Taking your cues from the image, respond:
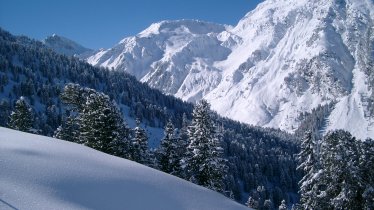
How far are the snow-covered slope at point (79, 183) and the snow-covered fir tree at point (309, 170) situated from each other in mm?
9480

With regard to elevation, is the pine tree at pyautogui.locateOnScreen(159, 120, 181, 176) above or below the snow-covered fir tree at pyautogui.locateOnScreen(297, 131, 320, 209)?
above

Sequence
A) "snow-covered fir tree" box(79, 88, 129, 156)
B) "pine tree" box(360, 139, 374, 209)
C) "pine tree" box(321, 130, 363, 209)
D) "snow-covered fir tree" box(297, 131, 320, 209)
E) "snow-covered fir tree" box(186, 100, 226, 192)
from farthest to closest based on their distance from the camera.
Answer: "snow-covered fir tree" box(79, 88, 129, 156) → "snow-covered fir tree" box(186, 100, 226, 192) → "snow-covered fir tree" box(297, 131, 320, 209) → "pine tree" box(321, 130, 363, 209) → "pine tree" box(360, 139, 374, 209)

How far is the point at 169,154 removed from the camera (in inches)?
1665

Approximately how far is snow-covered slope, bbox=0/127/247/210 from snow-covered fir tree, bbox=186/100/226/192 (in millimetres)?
11857

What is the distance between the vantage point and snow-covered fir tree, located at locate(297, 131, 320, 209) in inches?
1230

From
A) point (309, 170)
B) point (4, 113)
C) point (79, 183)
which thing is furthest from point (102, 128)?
point (4, 113)

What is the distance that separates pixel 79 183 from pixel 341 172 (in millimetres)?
19935

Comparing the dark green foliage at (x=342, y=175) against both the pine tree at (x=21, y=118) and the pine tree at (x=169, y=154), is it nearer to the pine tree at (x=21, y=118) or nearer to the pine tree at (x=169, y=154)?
the pine tree at (x=169, y=154)

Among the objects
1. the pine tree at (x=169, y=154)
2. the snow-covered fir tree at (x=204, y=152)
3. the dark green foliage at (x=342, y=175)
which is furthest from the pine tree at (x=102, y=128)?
the dark green foliage at (x=342, y=175)

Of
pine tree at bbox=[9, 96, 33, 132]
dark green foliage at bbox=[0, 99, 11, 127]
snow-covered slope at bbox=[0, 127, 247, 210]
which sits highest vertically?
dark green foliage at bbox=[0, 99, 11, 127]

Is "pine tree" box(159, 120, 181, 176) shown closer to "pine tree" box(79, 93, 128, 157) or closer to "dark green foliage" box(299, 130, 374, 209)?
"pine tree" box(79, 93, 128, 157)

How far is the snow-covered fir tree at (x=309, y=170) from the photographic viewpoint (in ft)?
103

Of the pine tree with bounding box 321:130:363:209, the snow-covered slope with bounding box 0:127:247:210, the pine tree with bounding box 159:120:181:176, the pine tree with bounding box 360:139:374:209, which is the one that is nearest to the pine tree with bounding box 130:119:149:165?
the pine tree with bounding box 159:120:181:176

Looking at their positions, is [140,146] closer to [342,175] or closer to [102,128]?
[102,128]
